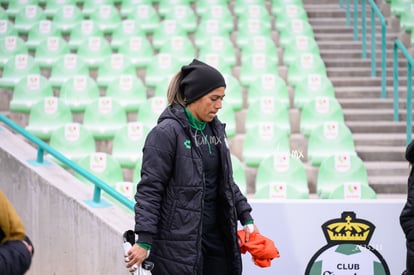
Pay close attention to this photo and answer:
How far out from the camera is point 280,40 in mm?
8539

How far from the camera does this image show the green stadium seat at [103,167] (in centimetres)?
552

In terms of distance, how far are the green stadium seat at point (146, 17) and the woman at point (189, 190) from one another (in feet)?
20.2

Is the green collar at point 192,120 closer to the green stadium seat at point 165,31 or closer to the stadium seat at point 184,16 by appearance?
the green stadium seat at point 165,31

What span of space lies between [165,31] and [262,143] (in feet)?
10.1

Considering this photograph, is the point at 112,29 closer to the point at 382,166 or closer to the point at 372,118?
the point at 372,118

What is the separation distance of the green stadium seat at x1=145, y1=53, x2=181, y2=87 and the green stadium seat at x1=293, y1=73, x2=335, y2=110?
1.32 meters

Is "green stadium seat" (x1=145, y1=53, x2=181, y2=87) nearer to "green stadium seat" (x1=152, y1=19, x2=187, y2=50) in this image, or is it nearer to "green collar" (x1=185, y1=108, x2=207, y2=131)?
"green stadium seat" (x1=152, y1=19, x2=187, y2=50)

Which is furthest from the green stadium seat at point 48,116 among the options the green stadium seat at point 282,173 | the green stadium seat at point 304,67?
the green stadium seat at point 304,67

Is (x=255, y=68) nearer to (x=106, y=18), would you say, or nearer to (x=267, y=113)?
(x=267, y=113)

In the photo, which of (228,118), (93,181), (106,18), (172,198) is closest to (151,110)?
(228,118)

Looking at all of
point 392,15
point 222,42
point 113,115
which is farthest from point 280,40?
point 113,115

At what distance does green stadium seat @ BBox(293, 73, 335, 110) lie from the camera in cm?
702

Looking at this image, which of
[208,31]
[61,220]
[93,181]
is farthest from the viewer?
[208,31]

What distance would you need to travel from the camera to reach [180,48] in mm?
8016
